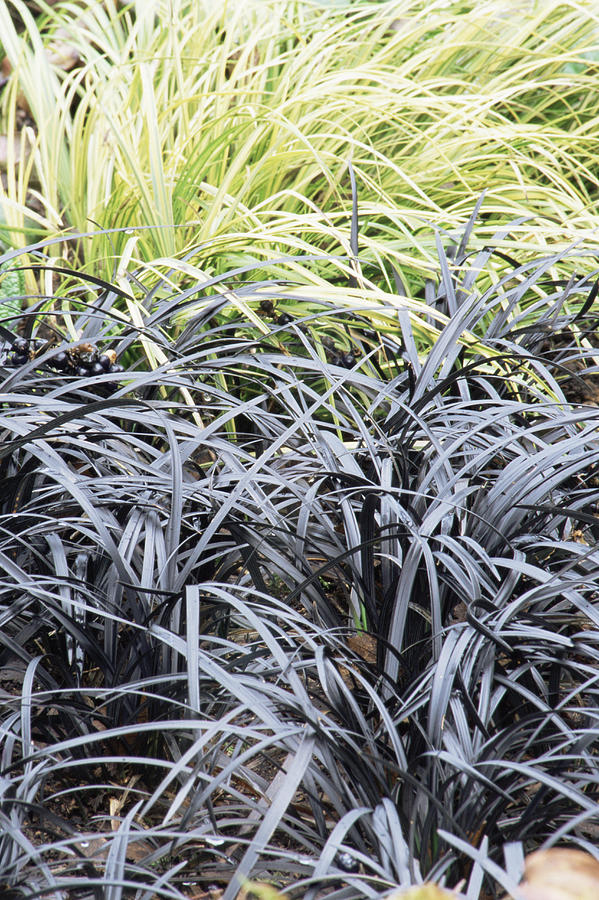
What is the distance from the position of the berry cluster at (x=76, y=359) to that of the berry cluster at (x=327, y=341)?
496 millimetres

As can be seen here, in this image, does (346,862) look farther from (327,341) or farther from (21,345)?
(327,341)

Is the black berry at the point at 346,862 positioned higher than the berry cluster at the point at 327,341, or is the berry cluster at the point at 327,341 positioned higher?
the berry cluster at the point at 327,341

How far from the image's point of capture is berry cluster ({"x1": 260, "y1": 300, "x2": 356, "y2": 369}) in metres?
2.17

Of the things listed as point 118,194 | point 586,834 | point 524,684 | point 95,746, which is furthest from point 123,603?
point 118,194

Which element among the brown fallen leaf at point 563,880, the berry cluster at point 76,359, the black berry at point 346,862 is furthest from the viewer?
the berry cluster at point 76,359

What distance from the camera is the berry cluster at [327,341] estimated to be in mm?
2170

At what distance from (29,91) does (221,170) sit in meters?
0.91

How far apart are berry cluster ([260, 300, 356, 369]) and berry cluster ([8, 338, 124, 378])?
50 cm

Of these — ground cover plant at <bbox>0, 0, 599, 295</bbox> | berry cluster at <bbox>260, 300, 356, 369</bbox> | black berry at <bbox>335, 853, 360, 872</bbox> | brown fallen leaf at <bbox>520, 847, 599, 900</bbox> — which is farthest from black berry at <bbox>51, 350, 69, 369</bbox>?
brown fallen leaf at <bbox>520, 847, 599, 900</bbox>

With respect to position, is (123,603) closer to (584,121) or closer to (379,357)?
(379,357)

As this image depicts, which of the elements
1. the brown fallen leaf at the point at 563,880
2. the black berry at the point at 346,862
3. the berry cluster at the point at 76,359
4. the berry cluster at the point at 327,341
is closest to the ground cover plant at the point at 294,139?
the berry cluster at the point at 327,341

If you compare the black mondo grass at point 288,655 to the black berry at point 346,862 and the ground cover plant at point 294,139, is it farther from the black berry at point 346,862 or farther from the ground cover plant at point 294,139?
the ground cover plant at point 294,139

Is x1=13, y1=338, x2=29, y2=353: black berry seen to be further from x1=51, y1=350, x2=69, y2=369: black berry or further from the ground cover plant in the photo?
the ground cover plant

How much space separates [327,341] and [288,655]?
4.34 feet
